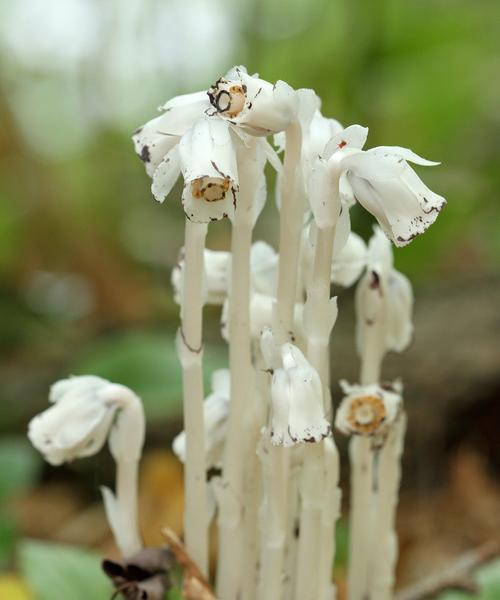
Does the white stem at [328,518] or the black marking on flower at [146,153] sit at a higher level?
the black marking on flower at [146,153]

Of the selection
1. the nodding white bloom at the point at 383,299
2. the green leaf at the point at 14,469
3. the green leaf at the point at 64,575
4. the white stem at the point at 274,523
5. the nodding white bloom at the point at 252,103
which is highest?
the nodding white bloom at the point at 252,103

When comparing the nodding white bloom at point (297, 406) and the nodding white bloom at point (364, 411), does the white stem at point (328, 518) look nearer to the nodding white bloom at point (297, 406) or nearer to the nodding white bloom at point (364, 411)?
the nodding white bloom at point (364, 411)

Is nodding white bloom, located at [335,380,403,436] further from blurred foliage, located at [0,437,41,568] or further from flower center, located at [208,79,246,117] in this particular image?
blurred foliage, located at [0,437,41,568]

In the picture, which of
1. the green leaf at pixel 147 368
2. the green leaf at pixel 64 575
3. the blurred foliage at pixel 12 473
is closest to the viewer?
the green leaf at pixel 64 575

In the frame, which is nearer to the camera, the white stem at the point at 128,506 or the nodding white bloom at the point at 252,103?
the nodding white bloom at the point at 252,103

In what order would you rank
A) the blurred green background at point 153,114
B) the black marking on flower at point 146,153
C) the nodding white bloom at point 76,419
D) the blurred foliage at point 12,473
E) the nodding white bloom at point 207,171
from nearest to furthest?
the nodding white bloom at point 207,171, the black marking on flower at point 146,153, the nodding white bloom at point 76,419, the blurred foliage at point 12,473, the blurred green background at point 153,114

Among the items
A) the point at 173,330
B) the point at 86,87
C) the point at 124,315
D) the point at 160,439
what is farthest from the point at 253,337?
the point at 86,87

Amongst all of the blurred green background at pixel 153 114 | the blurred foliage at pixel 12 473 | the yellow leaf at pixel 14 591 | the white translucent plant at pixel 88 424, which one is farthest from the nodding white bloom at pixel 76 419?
the blurred green background at pixel 153 114

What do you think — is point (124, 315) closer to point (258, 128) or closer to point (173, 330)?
point (173, 330)
